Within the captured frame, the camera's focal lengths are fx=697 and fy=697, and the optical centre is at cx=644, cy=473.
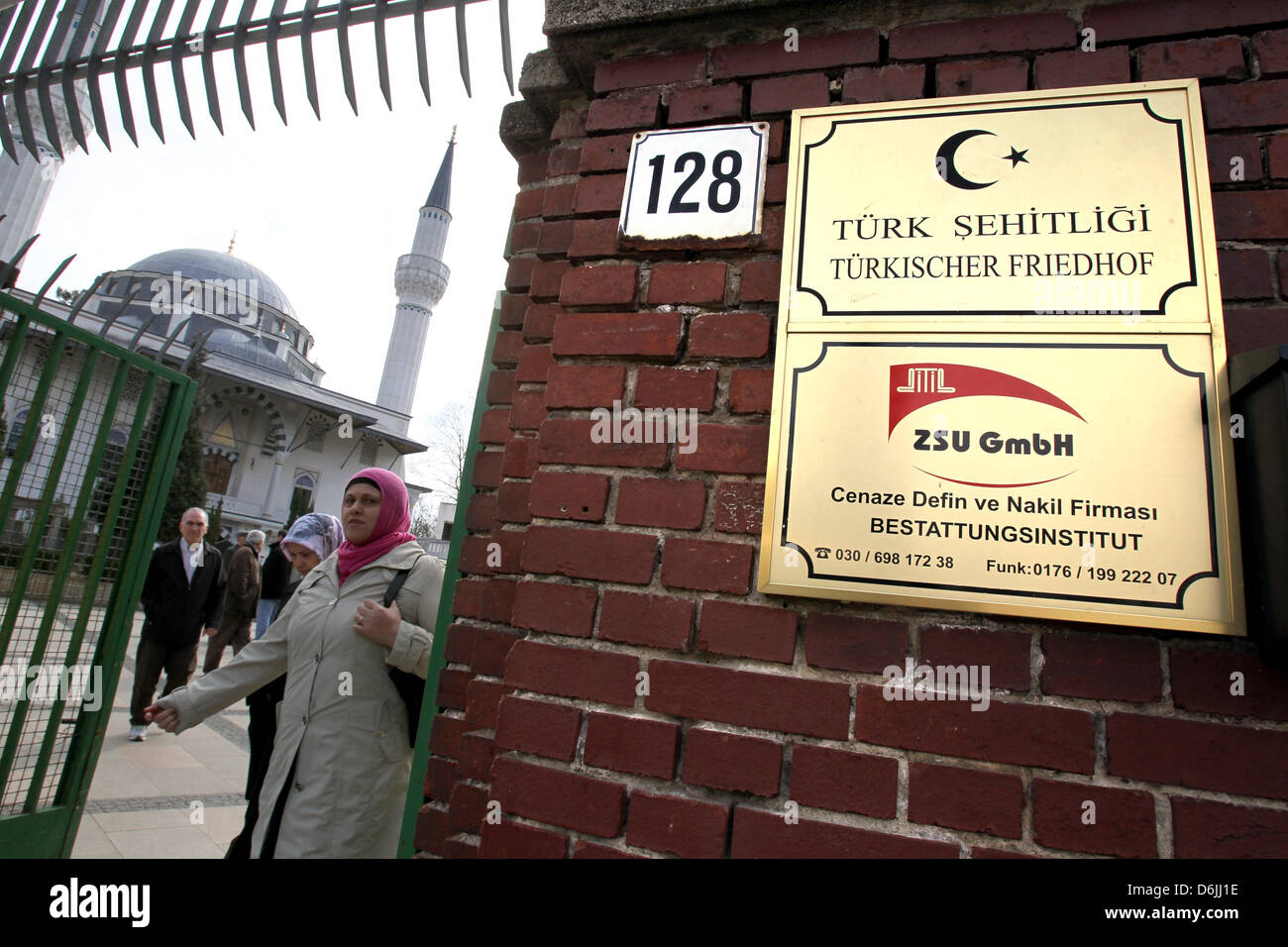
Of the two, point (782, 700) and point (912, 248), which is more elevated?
point (912, 248)

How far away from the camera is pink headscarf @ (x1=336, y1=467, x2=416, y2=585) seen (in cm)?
246

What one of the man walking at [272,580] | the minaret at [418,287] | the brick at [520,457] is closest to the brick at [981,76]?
the brick at [520,457]

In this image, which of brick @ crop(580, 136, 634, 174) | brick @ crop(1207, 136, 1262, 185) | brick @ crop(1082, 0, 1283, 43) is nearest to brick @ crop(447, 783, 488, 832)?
brick @ crop(580, 136, 634, 174)

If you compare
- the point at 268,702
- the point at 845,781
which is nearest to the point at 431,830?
the point at 845,781

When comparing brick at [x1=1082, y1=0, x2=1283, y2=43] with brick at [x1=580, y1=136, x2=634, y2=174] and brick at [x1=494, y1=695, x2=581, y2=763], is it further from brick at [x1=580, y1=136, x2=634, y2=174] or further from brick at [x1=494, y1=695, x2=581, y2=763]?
brick at [x1=494, y1=695, x2=581, y2=763]

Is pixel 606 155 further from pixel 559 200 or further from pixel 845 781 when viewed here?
pixel 845 781

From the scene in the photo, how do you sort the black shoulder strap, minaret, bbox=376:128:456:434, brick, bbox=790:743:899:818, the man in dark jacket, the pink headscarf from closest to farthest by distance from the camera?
brick, bbox=790:743:899:818 < the black shoulder strap < the pink headscarf < the man in dark jacket < minaret, bbox=376:128:456:434

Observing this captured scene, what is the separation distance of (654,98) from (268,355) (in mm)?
39910

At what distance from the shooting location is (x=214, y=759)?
4785 millimetres

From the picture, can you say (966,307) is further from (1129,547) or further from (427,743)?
(427,743)

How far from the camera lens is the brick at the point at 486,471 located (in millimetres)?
1751

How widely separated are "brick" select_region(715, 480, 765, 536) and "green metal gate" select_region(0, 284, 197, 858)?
237 centimetres

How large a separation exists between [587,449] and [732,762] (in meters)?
0.61
